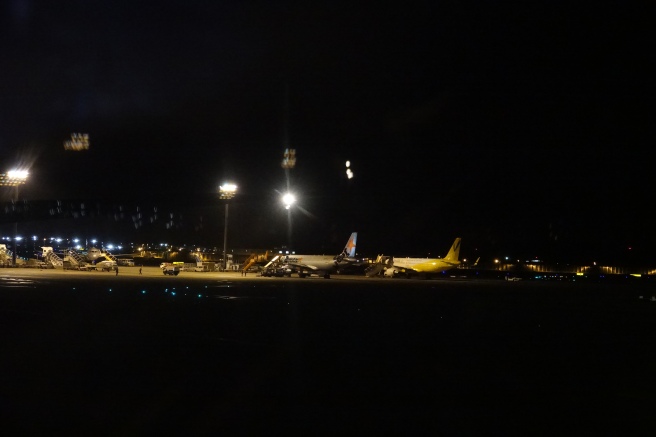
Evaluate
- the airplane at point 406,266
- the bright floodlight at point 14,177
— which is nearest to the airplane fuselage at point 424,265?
A: the airplane at point 406,266

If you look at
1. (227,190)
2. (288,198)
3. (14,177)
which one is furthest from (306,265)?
(14,177)

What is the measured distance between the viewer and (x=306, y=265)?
260 feet

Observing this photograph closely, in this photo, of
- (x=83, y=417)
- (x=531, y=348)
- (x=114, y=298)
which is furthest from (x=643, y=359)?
(x=114, y=298)

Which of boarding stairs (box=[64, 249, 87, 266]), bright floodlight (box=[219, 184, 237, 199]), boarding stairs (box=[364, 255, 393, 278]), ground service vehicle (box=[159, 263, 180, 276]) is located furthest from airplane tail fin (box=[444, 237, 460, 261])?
boarding stairs (box=[64, 249, 87, 266])

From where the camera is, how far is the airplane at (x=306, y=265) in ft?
251

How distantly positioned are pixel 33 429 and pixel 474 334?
16.8 meters

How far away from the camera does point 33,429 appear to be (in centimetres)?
984

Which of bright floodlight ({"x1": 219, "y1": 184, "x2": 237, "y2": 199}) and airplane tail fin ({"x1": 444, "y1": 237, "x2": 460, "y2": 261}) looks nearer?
airplane tail fin ({"x1": 444, "y1": 237, "x2": 460, "y2": 261})

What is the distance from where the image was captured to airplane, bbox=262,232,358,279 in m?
76.4

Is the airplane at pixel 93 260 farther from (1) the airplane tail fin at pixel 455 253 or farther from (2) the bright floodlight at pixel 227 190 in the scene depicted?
(1) the airplane tail fin at pixel 455 253

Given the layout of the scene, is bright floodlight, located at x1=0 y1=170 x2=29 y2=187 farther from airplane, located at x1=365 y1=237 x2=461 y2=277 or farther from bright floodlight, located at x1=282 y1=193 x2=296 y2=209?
airplane, located at x1=365 y1=237 x2=461 y2=277

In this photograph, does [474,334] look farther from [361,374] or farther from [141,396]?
[141,396]

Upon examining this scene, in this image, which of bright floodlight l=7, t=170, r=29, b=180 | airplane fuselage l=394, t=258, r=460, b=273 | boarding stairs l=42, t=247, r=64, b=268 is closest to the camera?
bright floodlight l=7, t=170, r=29, b=180

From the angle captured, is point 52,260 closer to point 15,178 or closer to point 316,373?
point 15,178
